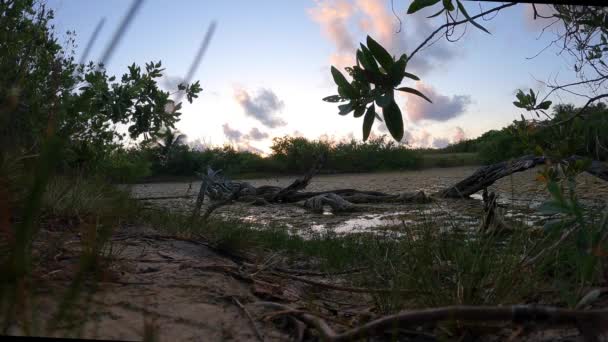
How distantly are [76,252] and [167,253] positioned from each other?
49 centimetres

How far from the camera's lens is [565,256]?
1853 millimetres

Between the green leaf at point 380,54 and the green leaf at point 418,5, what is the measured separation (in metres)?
0.15

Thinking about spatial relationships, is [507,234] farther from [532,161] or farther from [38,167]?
[38,167]

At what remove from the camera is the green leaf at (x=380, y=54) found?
1241 millimetres

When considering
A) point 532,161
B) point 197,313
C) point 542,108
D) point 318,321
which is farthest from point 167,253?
point 532,161

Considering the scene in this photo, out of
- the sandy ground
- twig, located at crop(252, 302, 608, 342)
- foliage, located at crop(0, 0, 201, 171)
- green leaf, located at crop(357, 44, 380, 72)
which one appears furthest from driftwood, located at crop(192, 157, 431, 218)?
twig, located at crop(252, 302, 608, 342)

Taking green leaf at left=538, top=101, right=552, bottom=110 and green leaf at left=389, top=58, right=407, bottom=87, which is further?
green leaf at left=538, top=101, right=552, bottom=110

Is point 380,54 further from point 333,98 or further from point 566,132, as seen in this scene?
point 566,132

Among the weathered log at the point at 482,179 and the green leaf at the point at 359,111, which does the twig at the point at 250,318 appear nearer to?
the green leaf at the point at 359,111

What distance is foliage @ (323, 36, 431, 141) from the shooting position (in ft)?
4.05

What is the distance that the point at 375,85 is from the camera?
1.29 meters

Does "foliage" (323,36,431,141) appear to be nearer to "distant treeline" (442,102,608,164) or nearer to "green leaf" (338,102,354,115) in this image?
"green leaf" (338,102,354,115)

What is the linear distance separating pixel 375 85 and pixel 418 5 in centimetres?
26

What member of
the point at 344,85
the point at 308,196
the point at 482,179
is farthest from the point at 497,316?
the point at 308,196
